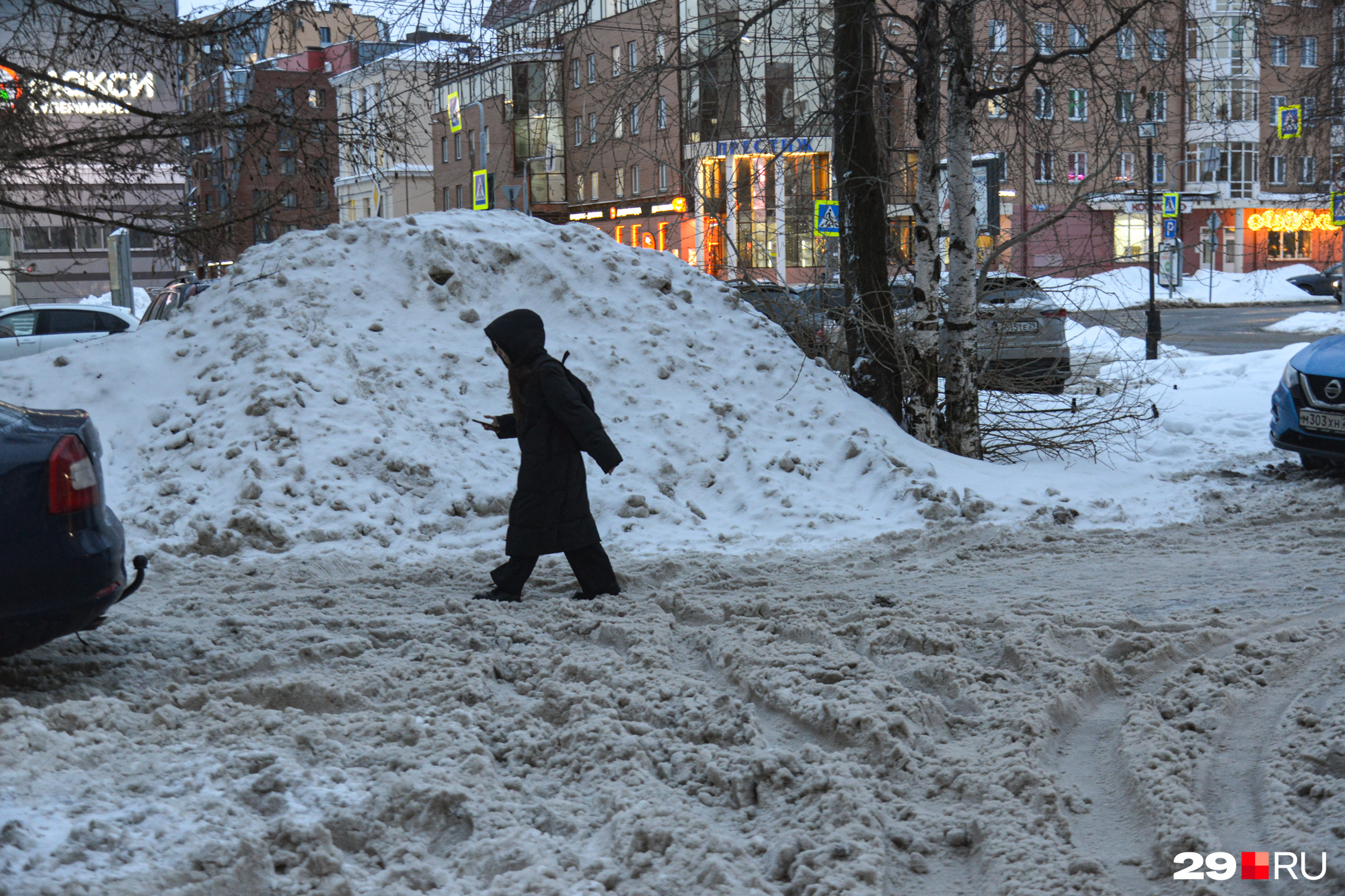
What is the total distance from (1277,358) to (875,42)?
10635mm

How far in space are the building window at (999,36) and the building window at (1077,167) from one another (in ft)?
3.86

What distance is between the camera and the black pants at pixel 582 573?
642 centimetres

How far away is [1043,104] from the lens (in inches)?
424

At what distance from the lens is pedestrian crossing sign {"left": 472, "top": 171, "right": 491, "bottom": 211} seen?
22.1m

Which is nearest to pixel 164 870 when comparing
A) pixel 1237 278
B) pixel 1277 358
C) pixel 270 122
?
pixel 270 122

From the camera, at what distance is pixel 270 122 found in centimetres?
1098

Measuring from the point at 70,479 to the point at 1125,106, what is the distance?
9.08m

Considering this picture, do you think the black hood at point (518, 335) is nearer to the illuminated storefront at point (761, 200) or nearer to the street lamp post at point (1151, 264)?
the illuminated storefront at point (761, 200)

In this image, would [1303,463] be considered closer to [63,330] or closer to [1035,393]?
[1035,393]

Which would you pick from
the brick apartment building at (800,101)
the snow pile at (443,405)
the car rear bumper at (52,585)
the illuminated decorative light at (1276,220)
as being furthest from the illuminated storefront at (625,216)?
the car rear bumper at (52,585)

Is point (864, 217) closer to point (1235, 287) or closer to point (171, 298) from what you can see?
point (171, 298)

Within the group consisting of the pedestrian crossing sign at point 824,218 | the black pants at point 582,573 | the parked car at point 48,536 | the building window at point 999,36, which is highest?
the building window at point 999,36

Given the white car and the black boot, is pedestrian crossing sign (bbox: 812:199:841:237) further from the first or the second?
the white car

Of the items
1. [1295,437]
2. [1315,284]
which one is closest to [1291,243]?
[1315,284]
